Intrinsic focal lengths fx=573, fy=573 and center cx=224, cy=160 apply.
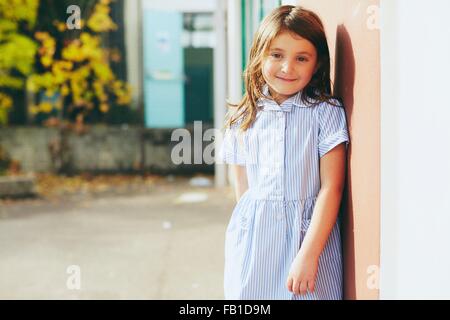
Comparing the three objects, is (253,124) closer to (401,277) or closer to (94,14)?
(401,277)

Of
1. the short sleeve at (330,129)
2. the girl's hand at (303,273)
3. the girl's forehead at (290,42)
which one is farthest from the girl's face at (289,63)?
the girl's hand at (303,273)

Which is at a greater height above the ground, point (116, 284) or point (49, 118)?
point (49, 118)

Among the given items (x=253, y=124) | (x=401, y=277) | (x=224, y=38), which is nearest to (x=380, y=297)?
(x=401, y=277)

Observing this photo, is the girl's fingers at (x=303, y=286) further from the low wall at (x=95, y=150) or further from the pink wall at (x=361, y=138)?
the low wall at (x=95, y=150)

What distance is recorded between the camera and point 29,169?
9195mm

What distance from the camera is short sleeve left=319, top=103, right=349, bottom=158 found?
1.74 meters

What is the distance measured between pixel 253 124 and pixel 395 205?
0.60 metres

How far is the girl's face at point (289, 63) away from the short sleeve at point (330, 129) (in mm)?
117

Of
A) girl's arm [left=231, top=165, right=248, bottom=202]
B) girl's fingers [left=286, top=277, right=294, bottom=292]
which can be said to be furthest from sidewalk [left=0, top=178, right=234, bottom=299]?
girl's fingers [left=286, top=277, right=294, bottom=292]

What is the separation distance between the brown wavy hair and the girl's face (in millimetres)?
19

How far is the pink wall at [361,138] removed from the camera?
5.10 feet

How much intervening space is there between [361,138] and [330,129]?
126mm

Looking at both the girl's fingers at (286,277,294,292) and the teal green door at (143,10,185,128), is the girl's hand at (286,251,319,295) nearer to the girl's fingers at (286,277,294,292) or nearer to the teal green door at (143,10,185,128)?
the girl's fingers at (286,277,294,292)

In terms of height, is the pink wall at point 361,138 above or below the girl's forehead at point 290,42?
below
